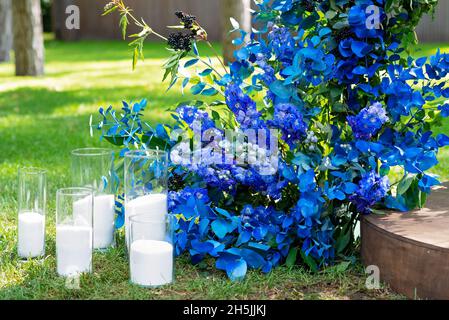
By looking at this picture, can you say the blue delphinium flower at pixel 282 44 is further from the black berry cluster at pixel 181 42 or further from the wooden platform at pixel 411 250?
the wooden platform at pixel 411 250

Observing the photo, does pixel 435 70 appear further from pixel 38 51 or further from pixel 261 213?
pixel 38 51

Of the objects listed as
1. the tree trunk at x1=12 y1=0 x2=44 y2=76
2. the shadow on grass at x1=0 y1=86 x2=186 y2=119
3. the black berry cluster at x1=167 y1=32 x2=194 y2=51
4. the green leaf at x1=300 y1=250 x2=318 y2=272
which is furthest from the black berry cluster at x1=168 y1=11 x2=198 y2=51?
the tree trunk at x1=12 y1=0 x2=44 y2=76

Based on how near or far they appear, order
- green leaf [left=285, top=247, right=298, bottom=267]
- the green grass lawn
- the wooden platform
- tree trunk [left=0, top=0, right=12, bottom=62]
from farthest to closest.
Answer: tree trunk [left=0, top=0, right=12, bottom=62]
green leaf [left=285, top=247, right=298, bottom=267]
the green grass lawn
the wooden platform

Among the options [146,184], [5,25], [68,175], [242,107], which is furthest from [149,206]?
[5,25]

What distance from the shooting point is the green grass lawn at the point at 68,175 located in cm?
286

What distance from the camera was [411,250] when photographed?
2727 mm

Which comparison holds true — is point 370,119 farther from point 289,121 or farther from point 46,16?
point 46,16

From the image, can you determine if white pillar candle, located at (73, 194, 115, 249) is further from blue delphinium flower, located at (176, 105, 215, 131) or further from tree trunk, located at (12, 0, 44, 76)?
tree trunk, located at (12, 0, 44, 76)

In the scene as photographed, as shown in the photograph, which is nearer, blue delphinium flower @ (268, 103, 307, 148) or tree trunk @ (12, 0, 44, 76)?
blue delphinium flower @ (268, 103, 307, 148)

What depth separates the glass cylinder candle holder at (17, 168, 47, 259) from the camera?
3.15 meters

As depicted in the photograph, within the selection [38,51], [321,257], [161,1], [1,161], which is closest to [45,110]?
[1,161]

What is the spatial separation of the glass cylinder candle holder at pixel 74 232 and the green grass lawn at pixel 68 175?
62 millimetres

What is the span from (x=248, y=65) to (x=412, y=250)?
1.13m

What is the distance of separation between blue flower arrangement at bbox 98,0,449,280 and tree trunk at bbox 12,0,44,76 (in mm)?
7461
